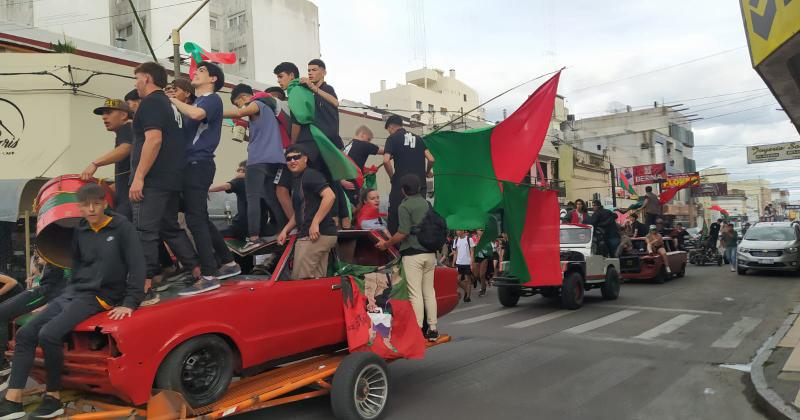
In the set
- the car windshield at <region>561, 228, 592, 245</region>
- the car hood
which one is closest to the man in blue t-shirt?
the car windshield at <region>561, 228, 592, 245</region>

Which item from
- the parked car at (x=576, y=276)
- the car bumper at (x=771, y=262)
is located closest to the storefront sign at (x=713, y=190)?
the car bumper at (x=771, y=262)

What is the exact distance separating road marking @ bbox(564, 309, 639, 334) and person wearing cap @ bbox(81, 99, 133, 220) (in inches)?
273

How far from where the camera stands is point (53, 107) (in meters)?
14.5

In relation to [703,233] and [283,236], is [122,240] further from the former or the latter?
[703,233]

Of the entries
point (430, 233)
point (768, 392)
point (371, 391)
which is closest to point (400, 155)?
point (430, 233)

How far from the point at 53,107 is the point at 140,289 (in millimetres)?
13180

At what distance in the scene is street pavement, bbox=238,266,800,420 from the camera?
5.21 m

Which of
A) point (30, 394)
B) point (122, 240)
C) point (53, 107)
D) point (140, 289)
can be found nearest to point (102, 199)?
point (122, 240)

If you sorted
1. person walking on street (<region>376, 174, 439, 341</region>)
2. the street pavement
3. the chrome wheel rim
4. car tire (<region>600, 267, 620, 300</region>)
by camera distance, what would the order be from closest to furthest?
the chrome wheel rim → the street pavement → person walking on street (<region>376, 174, 439, 341</region>) → car tire (<region>600, 267, 620, 300</region>)

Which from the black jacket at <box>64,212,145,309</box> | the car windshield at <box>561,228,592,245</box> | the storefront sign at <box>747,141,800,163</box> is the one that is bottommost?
the car windshield at <box>561,228,592,245</box>

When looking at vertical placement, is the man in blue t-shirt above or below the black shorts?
above

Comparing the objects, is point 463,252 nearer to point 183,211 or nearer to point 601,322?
point 601,322

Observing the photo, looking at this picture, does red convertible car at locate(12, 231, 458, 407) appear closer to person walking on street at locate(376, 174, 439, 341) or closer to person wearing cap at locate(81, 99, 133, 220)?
person walking on street at locate(376, 174, 439, 341)

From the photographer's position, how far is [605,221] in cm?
1355
